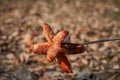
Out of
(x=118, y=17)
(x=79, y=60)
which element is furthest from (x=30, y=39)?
(x=118, y=17)

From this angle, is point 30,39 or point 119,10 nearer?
point 30,39

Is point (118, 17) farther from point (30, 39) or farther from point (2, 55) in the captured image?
point (2, 55)

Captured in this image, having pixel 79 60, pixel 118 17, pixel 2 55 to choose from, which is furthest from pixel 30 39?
pixel 118 17

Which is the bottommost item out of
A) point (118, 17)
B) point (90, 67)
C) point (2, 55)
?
point (90, 67)

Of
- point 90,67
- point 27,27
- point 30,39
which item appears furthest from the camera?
point 27,27

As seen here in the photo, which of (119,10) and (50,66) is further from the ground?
(119,10)

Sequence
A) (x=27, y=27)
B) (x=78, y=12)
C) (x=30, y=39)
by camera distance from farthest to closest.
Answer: (x=78, y=12) → (x=27, y=27) → (x=30, y=39)

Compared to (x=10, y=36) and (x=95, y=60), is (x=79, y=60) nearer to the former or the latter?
→ (x=95, y=60)
